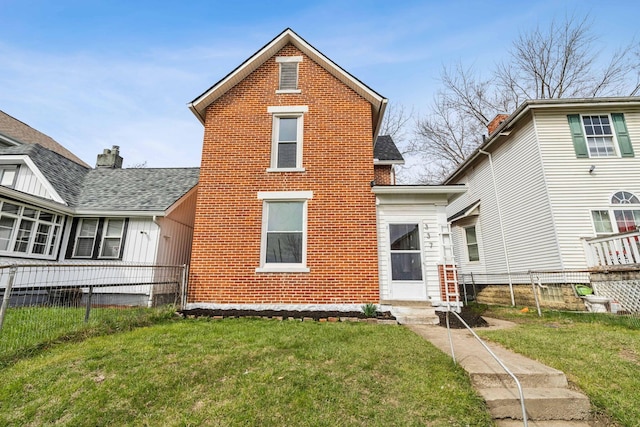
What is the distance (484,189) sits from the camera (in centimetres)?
1393

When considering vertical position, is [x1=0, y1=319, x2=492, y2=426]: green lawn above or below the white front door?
below

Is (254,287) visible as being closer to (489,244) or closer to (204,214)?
(204,214)

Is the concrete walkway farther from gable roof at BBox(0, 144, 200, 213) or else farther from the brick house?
gable roof at BBox(0, 144, 200, 213)

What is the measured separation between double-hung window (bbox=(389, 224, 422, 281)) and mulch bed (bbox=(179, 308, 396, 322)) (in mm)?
1284

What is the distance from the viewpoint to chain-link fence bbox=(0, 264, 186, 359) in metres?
4.71

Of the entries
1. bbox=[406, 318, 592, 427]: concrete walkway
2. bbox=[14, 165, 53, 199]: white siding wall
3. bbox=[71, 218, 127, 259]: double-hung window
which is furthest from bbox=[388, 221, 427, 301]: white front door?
bbox=[14, 165, 53, 199]: white siding wall

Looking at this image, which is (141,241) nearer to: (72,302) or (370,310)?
(72,302)

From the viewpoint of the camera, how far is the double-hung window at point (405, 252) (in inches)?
323

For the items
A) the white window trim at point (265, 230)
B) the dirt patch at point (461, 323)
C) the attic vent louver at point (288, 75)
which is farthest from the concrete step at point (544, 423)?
the attic vent louver at point (288, 75)

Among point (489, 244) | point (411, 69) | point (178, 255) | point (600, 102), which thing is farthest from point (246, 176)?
point (600, 102)

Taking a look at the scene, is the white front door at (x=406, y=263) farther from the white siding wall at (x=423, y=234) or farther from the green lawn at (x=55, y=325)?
the green lawn at (x=55, y=325)

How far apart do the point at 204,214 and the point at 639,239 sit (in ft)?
42.5

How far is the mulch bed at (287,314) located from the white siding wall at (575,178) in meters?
7.42

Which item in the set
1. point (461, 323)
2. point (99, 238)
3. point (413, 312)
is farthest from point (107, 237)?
point (461, 323)
